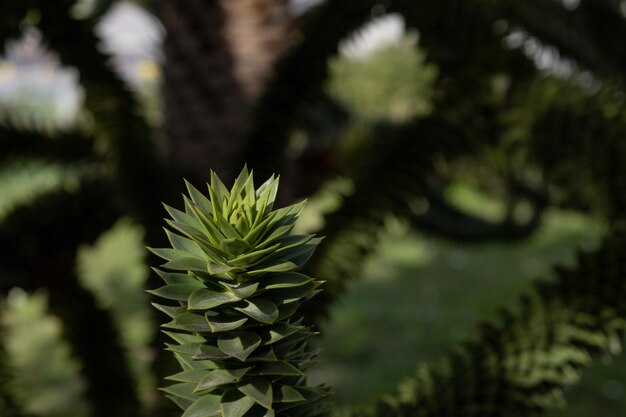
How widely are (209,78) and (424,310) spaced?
159 inches

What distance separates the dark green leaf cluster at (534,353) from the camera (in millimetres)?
1299

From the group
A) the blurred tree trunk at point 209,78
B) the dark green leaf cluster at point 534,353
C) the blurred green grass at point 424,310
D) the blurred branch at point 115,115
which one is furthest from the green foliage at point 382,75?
the dark green leaf cluster at point 534,353

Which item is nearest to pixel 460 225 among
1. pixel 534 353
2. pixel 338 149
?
pixel 338 149

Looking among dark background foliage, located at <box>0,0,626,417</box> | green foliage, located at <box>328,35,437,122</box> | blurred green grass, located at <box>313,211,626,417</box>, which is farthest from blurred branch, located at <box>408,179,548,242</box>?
green foliage, located at <box>328,35,437,122</box>

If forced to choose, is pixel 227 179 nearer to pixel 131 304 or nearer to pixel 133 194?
pixel 133 194

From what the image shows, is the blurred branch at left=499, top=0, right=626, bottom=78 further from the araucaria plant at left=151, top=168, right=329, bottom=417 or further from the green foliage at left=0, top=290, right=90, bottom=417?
the green foliage at left=0, top=290, right=90, bottom=417

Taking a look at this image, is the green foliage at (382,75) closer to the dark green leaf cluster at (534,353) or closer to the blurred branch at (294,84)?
the blurred branch at (294,84)

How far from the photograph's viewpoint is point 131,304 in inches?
222

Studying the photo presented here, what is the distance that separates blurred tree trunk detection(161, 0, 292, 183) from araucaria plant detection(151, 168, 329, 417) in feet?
3.43

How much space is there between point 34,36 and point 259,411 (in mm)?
1224

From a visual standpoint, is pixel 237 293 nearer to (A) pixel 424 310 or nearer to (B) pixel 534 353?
(B) pixel 534 353

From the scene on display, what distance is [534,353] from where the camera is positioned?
1338 mm

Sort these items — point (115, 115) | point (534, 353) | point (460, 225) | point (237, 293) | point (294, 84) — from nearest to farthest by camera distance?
1. point (237, 293)
2. point (534, 353)
3. point (294, 84)
4. point (115, 115)
5. point (460, 225)

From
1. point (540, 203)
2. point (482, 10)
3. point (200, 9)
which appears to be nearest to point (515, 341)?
point (482, 10)
